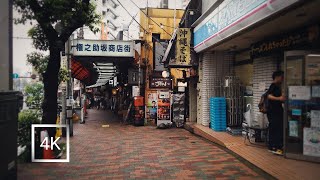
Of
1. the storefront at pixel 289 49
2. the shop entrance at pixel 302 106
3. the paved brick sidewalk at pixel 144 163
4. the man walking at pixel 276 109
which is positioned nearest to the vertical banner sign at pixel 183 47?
the storefront at pixel 289 49

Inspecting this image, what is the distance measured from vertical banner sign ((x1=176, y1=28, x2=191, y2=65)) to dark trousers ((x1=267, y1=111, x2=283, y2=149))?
6694 mm

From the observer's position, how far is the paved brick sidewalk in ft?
23.3

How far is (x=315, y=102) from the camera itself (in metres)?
7.29

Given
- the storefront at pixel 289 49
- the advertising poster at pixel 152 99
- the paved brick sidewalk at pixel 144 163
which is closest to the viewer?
the storefront at pixel 289 49

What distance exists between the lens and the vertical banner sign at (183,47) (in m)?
14.0

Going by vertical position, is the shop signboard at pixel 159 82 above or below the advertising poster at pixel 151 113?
above

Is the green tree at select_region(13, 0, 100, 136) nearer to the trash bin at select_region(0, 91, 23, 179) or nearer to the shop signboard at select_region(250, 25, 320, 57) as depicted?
the trash bin at select_region(0, 91, 23, 179)

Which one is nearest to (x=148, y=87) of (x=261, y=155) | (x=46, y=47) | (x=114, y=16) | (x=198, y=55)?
(x=198, y=55)

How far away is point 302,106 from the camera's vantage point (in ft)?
24.6

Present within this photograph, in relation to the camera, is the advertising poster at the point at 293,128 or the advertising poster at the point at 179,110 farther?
the advertising poster at the point at 179,110

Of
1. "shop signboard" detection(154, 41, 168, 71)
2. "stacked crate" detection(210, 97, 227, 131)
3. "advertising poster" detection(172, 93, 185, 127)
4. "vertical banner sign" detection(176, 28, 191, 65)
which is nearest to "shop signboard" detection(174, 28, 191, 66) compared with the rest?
"vertical banner sign" detection(176, 28, 191, 65)

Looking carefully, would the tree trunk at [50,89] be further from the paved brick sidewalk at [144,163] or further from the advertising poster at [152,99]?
the advertising poster at [152,99]

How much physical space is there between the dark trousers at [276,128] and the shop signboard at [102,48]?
10.5 m

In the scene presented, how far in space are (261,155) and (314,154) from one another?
1312 mm
